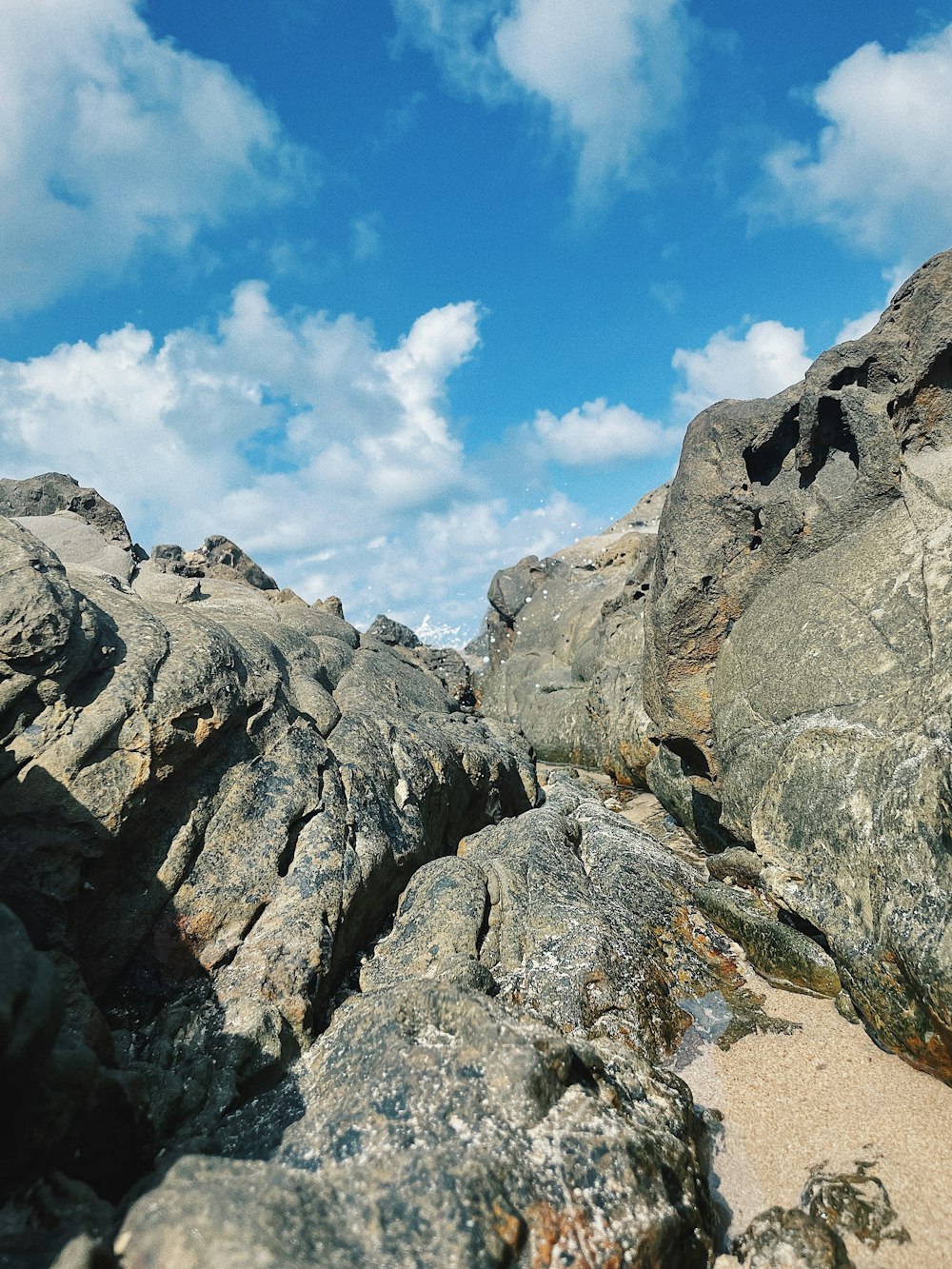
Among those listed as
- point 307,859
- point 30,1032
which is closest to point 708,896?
point 307,859

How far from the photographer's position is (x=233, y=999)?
7.27 m

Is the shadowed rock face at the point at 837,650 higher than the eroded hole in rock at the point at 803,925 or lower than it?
higher

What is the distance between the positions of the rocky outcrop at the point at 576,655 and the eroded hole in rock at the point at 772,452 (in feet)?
21.5

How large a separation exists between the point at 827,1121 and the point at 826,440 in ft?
32.7

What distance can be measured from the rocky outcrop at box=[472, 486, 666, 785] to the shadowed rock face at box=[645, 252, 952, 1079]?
12.3ft

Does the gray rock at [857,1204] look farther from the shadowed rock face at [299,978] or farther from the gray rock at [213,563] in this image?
the gray rock at [213,563]

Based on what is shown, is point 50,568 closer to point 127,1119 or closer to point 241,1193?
point 127,1119

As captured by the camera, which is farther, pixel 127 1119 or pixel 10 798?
pixel 10 798

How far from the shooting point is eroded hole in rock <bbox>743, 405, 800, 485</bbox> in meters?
12.9

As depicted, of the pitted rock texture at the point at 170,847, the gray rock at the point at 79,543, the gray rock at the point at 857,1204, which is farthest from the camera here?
the gray rock at the point at 79,543

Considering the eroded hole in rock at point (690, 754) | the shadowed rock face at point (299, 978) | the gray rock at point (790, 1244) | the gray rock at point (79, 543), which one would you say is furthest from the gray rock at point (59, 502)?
the gray rock at point (790, 1244)

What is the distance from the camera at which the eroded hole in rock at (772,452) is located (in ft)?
42.5

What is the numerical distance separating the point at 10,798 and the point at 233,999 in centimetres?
307

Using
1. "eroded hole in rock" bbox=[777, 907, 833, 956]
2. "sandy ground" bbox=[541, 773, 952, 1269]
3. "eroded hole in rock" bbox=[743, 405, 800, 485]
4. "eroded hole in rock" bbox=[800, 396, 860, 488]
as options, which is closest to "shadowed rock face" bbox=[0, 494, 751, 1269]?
Result: "sandy ground" bbox=[541, 773, 952, 1269]
